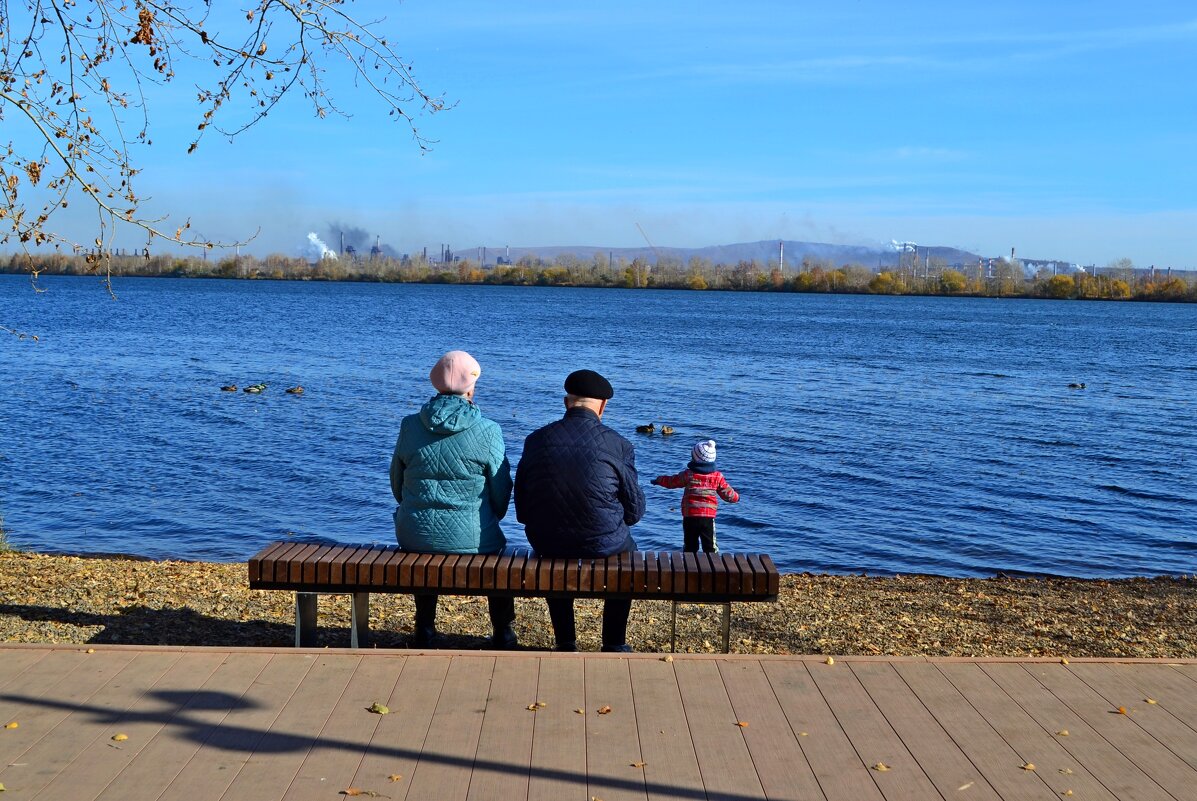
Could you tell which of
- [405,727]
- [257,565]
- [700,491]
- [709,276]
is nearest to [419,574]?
[257,565]

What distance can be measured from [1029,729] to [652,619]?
353cm

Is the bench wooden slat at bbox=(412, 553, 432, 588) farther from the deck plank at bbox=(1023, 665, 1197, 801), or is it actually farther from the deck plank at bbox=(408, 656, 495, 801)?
the deck plank at bbox=(1023, 665, 1197, 801)

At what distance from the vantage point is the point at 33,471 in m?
19.9

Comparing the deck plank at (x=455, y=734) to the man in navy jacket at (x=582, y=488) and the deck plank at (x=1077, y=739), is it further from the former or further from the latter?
the deck plank at (x=1077, y=739)

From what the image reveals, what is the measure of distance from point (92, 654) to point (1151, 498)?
18239 mm

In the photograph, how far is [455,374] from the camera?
6246 millimetres

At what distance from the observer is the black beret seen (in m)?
6.31

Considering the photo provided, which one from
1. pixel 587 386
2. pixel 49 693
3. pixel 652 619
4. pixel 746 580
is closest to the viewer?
pixel 49 693

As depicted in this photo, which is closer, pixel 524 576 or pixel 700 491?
pixel 524 576

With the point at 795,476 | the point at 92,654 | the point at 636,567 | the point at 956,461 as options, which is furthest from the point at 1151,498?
the point at 92,654

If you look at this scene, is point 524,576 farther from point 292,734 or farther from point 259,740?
point 259,740

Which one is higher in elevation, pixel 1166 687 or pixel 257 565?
pixel 257 565

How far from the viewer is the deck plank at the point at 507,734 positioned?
4266 millimetres

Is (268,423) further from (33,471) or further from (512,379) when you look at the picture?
(512,379)
